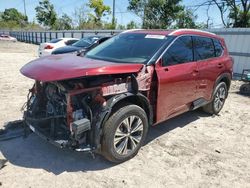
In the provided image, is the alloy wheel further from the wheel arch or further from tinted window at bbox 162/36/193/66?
tinted window at bbox 162/36/193/66

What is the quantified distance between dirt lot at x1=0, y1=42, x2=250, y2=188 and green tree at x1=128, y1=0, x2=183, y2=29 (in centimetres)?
2408

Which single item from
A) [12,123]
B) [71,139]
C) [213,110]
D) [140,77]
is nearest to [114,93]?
[140,77]

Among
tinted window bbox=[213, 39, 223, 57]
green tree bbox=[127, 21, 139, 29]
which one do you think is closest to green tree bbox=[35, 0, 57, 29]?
green tree bbox=[127, 21, 139, 29]

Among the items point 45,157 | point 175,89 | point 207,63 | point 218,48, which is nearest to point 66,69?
point 45,157

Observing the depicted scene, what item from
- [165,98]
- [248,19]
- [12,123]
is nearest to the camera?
[165,98]

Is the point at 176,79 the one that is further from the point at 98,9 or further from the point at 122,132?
the point at 98,9

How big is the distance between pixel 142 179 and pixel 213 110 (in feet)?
11.3

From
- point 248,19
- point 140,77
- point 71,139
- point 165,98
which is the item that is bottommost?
point 71,139

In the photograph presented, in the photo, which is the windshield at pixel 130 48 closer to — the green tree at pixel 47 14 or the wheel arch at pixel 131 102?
the wheel arch at pixel 131 102

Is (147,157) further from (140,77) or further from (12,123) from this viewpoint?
(12,123)

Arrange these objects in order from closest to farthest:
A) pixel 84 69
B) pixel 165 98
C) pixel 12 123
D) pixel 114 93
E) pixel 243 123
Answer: pixel 84 69
pixel 114 93
pixel 165 98
pixel 12 123
pixel 243 123

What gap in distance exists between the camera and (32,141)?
4.71 m

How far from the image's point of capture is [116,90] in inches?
154

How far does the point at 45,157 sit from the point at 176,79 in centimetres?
242
